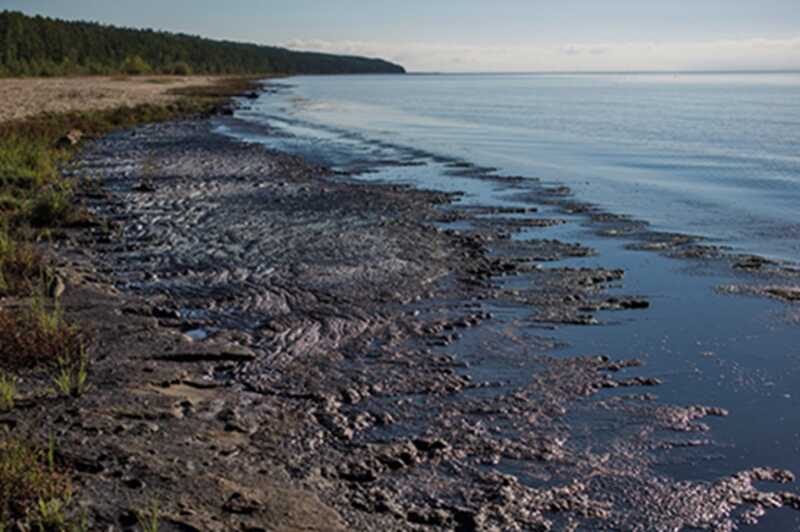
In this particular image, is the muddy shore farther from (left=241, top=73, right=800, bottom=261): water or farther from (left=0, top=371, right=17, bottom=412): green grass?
(left=241, top=73, right=800, bottom=261): water

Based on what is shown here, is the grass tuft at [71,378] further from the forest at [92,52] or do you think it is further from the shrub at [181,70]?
the shrub at [181,70]

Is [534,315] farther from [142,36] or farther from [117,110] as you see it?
[142,36]

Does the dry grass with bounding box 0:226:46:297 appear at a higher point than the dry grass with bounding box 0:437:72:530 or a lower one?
higher

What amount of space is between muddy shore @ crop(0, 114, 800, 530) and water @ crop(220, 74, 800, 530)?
0.39m

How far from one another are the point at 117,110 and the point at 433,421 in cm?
4172

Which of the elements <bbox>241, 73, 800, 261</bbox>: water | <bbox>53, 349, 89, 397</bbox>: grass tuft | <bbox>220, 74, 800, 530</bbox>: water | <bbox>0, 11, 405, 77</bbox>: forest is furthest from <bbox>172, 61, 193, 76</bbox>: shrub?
<bbox>53, 349, 89, 397</bbox>: grass tuft

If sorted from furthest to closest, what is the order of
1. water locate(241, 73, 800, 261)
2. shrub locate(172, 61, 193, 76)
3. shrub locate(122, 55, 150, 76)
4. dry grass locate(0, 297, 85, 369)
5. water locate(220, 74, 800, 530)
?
shrub locate(172, 61, 193, 76) < shrub locate(122, 55, 150, 76) < water locate(241, 73, 800, 261) < water locate(220, 74, 800, 530) < dry grass locate(0, 297, 85, 369)

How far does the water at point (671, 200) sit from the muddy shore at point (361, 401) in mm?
393

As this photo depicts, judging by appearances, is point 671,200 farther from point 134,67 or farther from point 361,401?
point 134,67

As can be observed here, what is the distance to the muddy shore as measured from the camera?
5434 mm

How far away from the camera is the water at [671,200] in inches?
300

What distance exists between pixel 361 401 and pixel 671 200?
14747mm

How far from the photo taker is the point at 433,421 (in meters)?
6.88

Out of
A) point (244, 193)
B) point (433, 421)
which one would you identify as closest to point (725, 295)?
point (433, 421)
